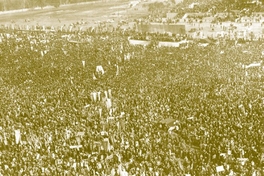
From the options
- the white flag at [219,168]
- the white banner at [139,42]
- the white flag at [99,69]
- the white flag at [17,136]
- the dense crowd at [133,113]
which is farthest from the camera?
the white banner at [139,42]

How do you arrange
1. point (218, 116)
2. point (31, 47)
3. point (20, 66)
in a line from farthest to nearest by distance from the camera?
point (31, 47), point (20, 66), point (218, 116)

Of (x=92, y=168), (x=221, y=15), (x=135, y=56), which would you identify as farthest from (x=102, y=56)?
(x=221, y=15)

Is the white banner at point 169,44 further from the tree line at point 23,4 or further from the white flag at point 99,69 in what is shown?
the tree line at point 23,4

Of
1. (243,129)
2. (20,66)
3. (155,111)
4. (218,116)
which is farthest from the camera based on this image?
(20,66)

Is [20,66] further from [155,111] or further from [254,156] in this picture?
[254,156]

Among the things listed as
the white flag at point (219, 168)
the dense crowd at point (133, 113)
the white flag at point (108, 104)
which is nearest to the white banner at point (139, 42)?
the dense crowd at point (133, 113)

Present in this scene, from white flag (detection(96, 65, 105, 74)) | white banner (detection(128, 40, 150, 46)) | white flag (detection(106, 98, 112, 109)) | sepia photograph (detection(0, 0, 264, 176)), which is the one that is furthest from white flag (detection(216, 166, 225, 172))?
white banner (detection(128, 40, 150, 46))

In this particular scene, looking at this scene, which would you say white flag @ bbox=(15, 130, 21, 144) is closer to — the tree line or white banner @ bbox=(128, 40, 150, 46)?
white banner @ bbox=(128, 40, 150, 46)

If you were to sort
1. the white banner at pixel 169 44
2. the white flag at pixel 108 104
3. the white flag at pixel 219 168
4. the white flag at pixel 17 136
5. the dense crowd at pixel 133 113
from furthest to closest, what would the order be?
the white banner at pixel 169 44, the white flag at pixel 108 104, the white flag at pixel 17 136, the dense crowd at pixel 133 113, the white flag at pixel 219 168

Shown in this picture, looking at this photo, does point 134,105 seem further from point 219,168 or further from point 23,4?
point 23,4
